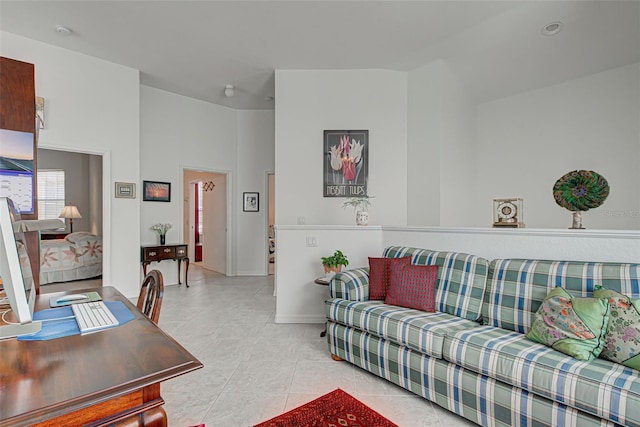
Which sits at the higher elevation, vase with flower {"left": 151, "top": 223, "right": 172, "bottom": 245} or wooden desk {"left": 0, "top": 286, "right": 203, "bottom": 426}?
vase with flower {"left": 151, "top": 223, "right": 172, "bottom": 245}

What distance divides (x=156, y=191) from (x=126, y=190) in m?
0.86

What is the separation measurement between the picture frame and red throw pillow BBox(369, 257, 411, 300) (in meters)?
4.07

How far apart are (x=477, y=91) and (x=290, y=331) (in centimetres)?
428

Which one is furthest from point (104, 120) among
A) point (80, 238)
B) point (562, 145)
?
point (562, 145)

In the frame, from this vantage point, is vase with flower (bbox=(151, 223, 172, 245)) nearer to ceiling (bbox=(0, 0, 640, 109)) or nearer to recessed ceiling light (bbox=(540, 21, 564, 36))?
ceiling (bbox=(0, 0, 640, 109))

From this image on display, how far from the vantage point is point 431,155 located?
13.6 ft

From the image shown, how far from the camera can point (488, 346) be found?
179 centimetres

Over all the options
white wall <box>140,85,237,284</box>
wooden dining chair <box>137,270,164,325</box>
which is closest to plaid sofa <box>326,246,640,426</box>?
wooden dining chair <box>137,270,164,325</box>

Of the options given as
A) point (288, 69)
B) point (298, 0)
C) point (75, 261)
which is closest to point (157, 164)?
point (75, 261)

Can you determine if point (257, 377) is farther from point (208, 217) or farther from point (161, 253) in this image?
point (208, 217)

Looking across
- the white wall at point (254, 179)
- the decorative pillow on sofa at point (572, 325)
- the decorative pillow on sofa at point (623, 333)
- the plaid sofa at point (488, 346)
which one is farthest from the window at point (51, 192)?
the decorative pillow on sofa at point (623, 333)

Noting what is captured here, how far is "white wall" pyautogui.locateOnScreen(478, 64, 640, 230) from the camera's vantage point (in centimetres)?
401

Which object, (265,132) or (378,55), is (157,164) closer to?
(265,132)

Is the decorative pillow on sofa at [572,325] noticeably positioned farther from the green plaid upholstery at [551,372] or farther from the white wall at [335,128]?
the white wall at [335,128]
